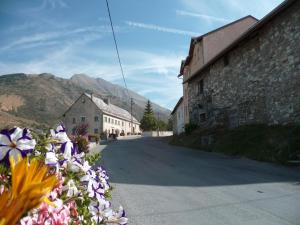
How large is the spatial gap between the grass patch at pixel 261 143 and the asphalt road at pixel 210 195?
5.13ft

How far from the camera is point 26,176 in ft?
2.85

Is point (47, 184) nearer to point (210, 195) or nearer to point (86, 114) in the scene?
point (210, 195)

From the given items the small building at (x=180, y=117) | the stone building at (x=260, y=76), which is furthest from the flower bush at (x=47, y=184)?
the small building at (x=180, y=117)

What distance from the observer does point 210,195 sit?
7371 millimetres

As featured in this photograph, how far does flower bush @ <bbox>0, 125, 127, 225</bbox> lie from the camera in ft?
2.82

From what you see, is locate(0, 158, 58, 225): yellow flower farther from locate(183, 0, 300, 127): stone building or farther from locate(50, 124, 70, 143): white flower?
locate(183, 0, 300, 127): stone building

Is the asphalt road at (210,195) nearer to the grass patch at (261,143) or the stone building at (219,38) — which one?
the grass patch at (261,143)

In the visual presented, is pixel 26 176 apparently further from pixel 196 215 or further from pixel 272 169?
pixel 272 169

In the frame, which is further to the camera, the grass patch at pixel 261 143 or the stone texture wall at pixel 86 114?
the stone texture wall at pixel 86 114

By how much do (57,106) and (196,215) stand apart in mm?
149206

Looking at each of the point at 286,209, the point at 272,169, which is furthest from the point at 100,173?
the point at 272,169

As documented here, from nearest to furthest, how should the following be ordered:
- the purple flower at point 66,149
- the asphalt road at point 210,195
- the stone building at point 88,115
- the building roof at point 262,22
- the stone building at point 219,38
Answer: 1. the purple flower at point 66,149
2. the asphalt road at point 210,195
3. the building roof at point 262,22
4. the stone building at point 219,38
5. the stone building at point 88,115

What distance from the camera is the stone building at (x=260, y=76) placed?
15036 mm

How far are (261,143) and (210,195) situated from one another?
874 centimetres
